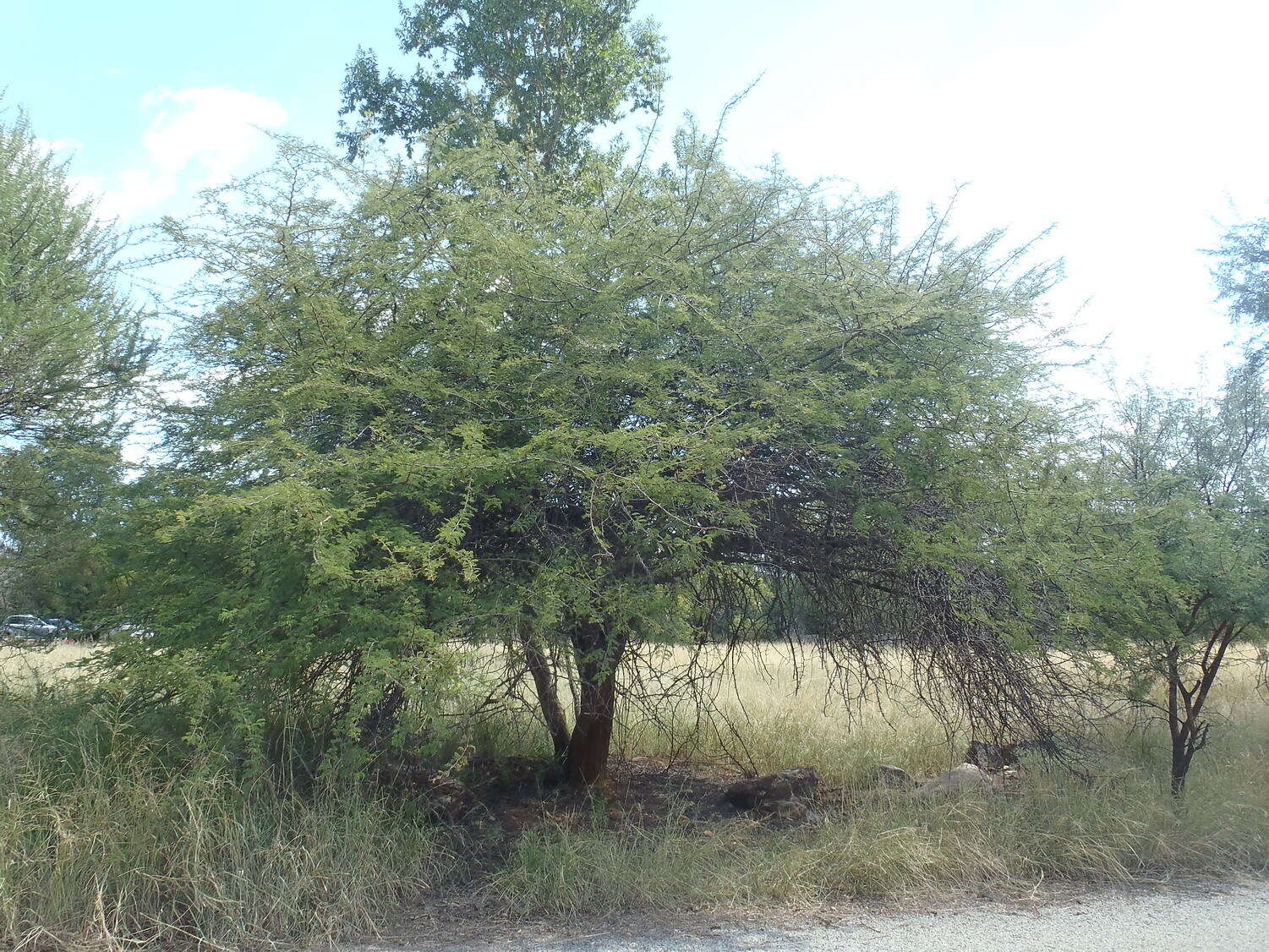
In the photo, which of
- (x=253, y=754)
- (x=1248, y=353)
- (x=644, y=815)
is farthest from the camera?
(x=1248, y=353)

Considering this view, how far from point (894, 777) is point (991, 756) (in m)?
0.95

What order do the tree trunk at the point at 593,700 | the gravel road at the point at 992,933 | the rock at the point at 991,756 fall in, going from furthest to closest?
1. the rock at the point at 991,756
2. the tree trunk at the point at 593,700
3. the gravel road at the point at 992,933

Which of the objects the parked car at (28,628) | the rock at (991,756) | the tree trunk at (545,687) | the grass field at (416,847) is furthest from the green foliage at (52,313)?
the rock at (991,756)

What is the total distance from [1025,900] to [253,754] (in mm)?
4612

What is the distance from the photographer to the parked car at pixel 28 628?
368 inches

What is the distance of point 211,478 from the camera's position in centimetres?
638

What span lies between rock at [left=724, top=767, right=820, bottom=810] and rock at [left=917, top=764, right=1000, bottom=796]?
91 cm

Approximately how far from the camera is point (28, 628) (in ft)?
33.1

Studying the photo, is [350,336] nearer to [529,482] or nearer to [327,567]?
[529,482]

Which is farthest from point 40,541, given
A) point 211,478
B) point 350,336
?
point 350,336

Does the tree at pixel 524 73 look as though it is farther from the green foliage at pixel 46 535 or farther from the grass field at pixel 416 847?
the grass field at pixel 416 847

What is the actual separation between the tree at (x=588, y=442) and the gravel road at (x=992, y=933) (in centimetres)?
153

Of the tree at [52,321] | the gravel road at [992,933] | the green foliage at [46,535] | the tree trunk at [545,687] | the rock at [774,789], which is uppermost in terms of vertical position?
the tree at [52,321]

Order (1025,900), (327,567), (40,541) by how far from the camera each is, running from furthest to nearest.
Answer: (40,541)
(1025,900)
(327,567)
